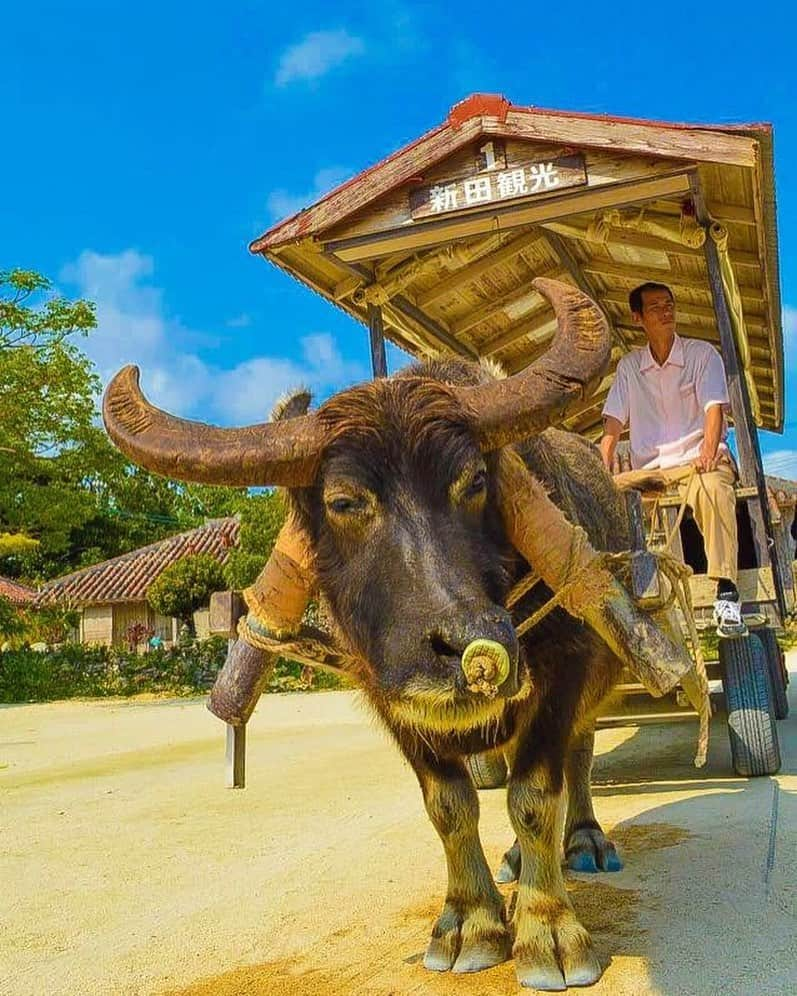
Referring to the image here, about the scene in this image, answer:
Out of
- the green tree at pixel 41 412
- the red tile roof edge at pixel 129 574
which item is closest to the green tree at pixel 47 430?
the green tree at pixel 41 412

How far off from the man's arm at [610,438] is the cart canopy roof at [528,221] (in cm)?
96

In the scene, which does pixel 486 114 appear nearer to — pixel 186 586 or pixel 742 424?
pixel 742 424

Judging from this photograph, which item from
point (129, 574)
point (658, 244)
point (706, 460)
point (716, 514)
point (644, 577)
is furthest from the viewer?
point (129, 574)

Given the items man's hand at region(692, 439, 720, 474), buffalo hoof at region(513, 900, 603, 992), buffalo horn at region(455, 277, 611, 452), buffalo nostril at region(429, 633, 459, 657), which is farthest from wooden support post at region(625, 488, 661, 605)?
man's hand at region(692, 439, 720, 474)

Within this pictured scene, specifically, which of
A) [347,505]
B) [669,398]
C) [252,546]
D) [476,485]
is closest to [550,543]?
[476,485]

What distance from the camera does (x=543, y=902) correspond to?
2.66 m

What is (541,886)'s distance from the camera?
8.82 ft

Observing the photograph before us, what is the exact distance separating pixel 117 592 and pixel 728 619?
25.1m

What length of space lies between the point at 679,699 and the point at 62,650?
16.0 metres

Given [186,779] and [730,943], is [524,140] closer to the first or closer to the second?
[730,943]

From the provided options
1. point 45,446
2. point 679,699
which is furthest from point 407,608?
point 45,446

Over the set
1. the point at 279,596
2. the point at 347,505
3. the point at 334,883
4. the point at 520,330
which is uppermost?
the point at 520,330

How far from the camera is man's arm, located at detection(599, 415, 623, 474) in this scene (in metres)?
5.40

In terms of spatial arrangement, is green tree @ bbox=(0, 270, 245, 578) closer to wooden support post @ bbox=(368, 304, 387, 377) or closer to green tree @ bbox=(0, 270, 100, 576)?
green tree @ bbox=(0, 270, 100, 576)
